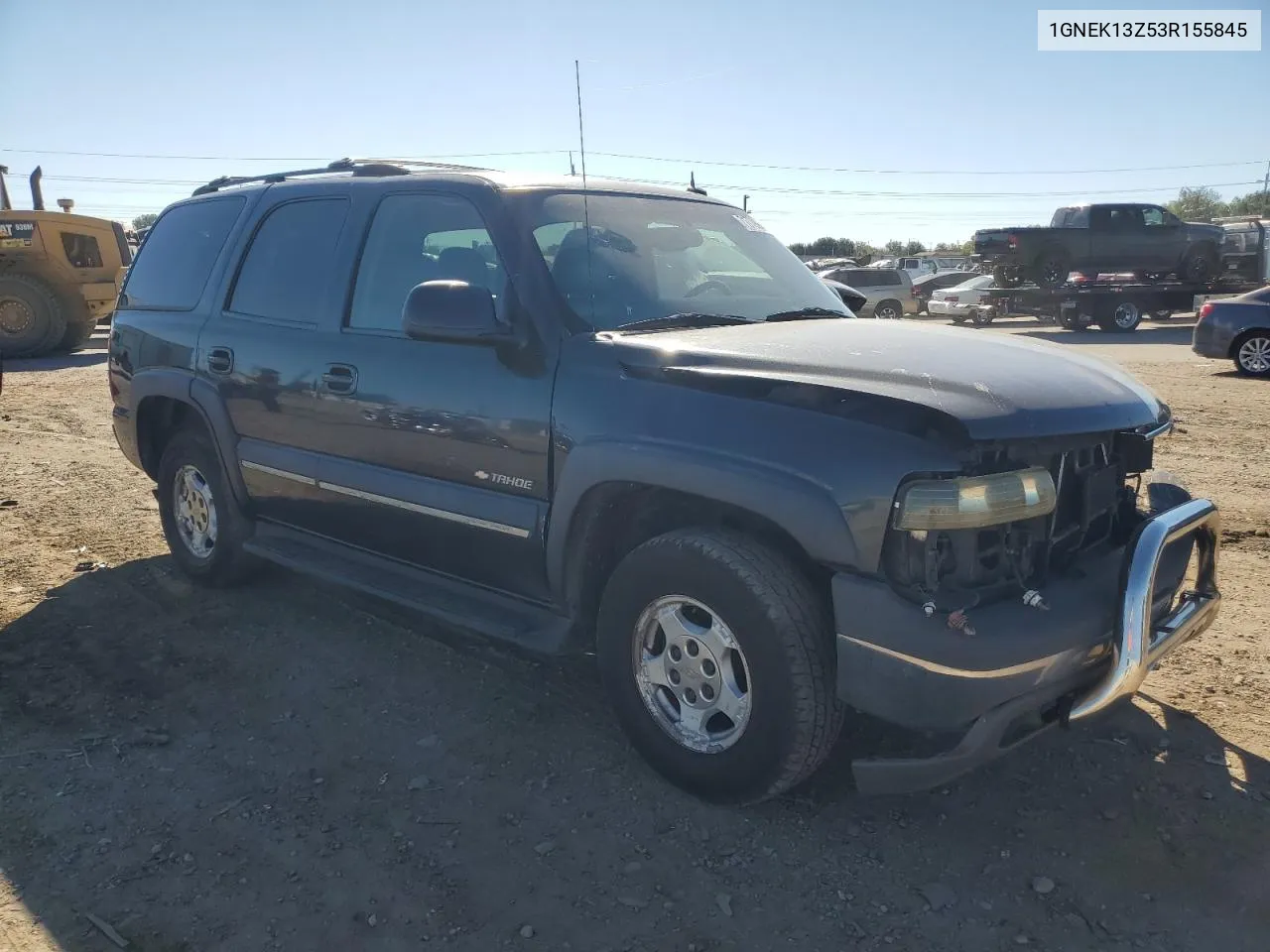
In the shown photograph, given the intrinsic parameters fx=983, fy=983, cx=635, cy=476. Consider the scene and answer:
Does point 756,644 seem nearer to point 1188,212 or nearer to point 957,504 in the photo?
point 957,504

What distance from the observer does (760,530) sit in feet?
9.61

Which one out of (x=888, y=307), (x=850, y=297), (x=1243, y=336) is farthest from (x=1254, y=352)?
(x=888, y=307)

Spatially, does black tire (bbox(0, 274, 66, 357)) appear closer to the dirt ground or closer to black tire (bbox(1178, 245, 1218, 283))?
the dirt ground

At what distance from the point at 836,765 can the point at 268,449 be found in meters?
2.82

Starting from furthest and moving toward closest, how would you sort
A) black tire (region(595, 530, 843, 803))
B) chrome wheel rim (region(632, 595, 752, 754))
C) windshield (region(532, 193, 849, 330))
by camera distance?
1. windshield (region(532, 193, 849, 330))
2. chrome wheel rim (region(632, 595, 752, 754))
3. black tire (region(595, 530, 843, 803))

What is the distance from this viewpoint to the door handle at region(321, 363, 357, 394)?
12.8 ft

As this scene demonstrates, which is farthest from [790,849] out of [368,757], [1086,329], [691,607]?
[1086,329]

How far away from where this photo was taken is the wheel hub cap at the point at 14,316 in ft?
54.2

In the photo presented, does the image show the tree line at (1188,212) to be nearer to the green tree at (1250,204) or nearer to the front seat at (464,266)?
the green tree at (1250,204)

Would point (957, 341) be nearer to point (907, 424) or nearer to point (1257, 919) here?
point (907, 424)

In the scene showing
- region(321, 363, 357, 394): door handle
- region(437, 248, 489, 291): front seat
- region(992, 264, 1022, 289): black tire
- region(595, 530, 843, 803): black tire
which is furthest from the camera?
region(992, 264, 1022, 289): black tire

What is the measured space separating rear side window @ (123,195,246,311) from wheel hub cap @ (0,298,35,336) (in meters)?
13.4

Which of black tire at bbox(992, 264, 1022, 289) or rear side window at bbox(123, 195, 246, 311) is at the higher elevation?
rear side window at bbox(123, 195, 246, 311)

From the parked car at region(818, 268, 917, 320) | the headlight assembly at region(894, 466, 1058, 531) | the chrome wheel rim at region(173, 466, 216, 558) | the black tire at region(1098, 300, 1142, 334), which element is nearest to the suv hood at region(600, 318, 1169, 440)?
the headlight assembly at region(894, 466, 1058, 531)
